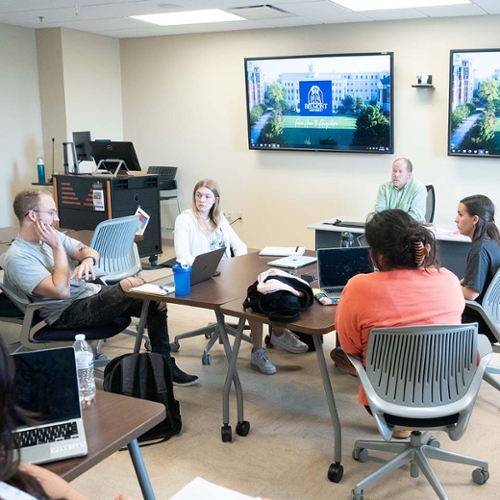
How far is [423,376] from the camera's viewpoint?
7.72 ft

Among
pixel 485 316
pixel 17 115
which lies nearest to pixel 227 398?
pixel 485 316

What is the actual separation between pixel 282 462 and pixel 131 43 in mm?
6398

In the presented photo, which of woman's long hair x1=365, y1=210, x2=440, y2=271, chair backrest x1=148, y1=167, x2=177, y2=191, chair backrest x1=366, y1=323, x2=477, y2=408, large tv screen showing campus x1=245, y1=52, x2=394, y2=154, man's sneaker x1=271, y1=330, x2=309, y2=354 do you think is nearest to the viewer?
chair backrest x1=366, y1=323, x2=477, y2=408

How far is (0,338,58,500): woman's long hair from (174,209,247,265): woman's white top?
267 centimetres

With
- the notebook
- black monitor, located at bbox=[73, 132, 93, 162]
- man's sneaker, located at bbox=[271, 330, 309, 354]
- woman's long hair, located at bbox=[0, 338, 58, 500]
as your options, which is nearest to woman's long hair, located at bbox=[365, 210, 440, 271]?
the notebook

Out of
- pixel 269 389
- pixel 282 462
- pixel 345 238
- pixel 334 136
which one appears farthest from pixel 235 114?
pixel 282 462

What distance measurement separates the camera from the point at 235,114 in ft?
24.5

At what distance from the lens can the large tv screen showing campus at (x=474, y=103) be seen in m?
5.80

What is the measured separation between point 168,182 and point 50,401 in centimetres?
624

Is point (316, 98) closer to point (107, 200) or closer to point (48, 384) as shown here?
point (107, 200)

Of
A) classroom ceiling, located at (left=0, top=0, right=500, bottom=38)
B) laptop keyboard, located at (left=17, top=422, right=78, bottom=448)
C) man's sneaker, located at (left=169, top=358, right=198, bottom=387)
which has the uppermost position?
classroom ceiling, located at (left=0, top=0, right=500, bottom=38)

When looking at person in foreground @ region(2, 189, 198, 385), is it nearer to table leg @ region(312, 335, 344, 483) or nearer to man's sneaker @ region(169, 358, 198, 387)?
man's sneaker @ region(169, 358, 198, 387)

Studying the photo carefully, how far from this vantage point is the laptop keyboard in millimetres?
1626

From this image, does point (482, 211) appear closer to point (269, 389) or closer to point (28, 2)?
point (269, 389)
